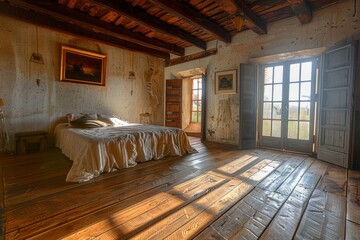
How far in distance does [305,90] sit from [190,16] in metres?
2.91

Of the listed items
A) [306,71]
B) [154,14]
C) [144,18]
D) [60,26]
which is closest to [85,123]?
[60,26]

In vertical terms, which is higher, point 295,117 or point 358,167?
point 295,117

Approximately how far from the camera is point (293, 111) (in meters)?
4.14

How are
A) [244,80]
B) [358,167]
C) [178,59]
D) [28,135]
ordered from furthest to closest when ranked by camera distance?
[178,59], [244,80], [28,135], [358,167]

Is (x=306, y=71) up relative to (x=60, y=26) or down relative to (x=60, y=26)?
down

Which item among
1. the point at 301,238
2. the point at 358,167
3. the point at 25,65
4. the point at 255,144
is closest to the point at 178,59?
the point at 255,144

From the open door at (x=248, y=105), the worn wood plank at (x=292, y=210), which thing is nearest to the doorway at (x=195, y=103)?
the open door at (x=248, y=105)

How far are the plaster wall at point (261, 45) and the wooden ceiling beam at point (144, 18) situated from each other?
39.0 inches

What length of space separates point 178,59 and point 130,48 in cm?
163

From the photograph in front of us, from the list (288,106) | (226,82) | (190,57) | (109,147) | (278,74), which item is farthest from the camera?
(190,57)

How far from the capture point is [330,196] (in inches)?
79.7

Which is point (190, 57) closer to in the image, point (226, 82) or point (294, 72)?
point (226, 82)

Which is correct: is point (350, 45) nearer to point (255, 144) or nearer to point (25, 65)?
point (255, 144)

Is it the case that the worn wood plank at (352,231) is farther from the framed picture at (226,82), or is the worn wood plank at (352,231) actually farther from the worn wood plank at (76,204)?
the framed picture at (226,82)
